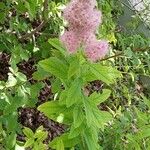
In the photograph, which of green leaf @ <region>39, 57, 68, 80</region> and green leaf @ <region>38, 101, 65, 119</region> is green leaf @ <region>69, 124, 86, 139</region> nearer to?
green leaf @ <region>38, 101, 65, 119</region>

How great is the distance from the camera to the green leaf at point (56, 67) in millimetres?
1694

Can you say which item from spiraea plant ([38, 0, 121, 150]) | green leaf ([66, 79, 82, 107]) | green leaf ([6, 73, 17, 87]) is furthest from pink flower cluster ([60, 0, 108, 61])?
green leaf ([6, 73, 17, 87])

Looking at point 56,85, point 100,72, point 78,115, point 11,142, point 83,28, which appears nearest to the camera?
point 83,28

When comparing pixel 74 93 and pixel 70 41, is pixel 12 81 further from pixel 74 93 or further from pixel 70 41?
pixel 70 41

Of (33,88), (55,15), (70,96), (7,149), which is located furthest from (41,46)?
(70,96)

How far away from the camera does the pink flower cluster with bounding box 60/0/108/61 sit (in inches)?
57.4

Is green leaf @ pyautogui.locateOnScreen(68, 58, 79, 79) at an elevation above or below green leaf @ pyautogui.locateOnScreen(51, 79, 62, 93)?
above

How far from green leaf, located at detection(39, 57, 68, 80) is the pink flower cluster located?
171mm

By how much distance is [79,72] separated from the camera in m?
1.64

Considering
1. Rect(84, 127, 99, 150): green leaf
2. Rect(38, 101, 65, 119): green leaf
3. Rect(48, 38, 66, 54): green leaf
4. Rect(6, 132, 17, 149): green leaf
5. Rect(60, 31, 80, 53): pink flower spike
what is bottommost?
Rect(6, 132, 17, 149): green leaf

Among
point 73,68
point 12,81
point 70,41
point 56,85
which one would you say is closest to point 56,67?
point 73,68

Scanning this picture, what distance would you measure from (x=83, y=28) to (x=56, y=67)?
0.26 m

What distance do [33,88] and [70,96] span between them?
0.84 metres

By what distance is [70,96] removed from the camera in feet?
5.41
